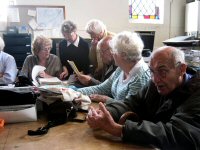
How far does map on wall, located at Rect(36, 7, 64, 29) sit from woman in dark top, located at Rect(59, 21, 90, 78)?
62.3 inches

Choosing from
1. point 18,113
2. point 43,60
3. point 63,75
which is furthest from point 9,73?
point 18,113

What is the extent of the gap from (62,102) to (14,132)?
32 cm

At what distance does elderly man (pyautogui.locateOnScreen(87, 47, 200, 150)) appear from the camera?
3.67 ft

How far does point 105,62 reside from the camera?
240cm

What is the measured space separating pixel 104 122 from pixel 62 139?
0.21 metres

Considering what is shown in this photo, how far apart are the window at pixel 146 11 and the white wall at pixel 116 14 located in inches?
6.0

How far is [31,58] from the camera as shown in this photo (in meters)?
3.11

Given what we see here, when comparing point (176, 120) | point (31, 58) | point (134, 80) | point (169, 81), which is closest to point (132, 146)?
point (176, 120)

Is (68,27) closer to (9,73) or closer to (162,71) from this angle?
(9,73)

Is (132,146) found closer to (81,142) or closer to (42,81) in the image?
(81,142)

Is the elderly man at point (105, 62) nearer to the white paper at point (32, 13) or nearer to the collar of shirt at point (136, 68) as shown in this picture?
the collar of shirt at point (136, 68)

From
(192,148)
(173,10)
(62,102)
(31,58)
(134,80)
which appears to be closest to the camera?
(192,148)

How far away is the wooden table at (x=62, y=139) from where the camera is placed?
116cm

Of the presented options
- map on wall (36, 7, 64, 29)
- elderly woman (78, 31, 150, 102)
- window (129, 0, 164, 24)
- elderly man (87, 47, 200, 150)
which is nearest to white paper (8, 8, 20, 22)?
map on wall (36, 7, 64, 29)
